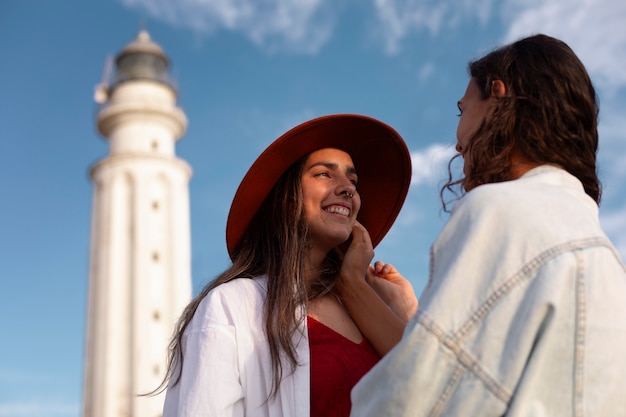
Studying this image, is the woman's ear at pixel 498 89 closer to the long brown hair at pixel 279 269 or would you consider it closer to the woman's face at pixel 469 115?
the woman's face at pixel 469 115

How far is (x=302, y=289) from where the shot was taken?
9.69 feet

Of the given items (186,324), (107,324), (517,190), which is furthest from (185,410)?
(107,324)

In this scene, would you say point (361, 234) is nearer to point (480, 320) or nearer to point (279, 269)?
point (279, 269)

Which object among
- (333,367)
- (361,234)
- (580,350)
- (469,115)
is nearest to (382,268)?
(361,234)

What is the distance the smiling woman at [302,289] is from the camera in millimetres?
2568

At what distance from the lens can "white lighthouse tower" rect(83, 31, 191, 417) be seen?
2720 centimetres

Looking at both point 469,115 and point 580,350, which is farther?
point 469,115

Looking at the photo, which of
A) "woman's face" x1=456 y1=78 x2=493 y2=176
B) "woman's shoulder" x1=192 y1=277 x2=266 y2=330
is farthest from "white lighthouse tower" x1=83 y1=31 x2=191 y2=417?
"woman's face" x1=456 y1=78 x2=493 y2=176

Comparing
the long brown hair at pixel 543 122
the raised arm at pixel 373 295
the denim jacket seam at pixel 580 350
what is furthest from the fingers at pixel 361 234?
the denim jacket seam at pixel 580 350

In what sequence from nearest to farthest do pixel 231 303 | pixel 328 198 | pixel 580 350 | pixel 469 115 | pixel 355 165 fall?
pixel 580 350
pixel 469 115
pixel 231 303
pixel 328 198
pixel 355 165

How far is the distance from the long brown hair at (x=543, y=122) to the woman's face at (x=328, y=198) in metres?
1.36

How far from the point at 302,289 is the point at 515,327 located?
5.34 feet

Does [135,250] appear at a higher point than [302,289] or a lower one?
higher

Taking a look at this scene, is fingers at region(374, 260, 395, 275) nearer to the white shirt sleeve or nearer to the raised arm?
the raised arm
